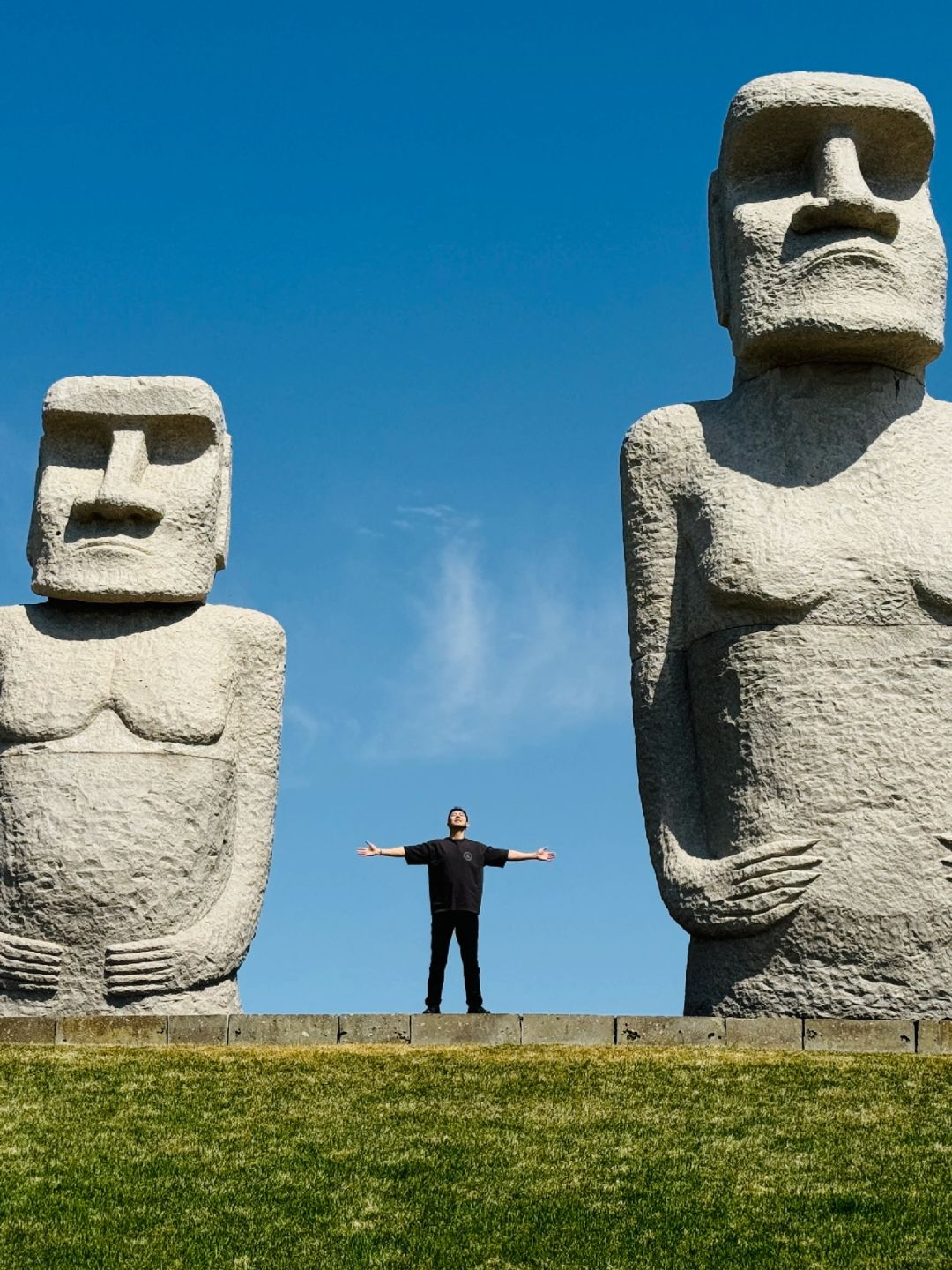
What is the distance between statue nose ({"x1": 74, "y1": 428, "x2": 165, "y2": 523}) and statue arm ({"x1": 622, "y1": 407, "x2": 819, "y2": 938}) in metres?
3.09

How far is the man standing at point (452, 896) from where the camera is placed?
12.4m

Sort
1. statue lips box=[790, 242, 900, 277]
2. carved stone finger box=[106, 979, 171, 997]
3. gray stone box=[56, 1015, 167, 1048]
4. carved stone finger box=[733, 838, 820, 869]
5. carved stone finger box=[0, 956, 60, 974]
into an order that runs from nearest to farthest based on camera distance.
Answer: gray stone box=[56, 1015, 167, 1048]
carved stone finger box=[733, 838, 820, 869]
statue lips box=[790, 242, 900, 277]
carved stone finger box=[106, 979, 171, 997]
carved stone finger box=[0, 956, 60, 974]

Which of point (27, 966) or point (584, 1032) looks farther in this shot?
point (27, 966)

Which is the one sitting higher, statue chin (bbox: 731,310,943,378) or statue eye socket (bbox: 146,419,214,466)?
statue chin (bbox: 731,310,943,378)

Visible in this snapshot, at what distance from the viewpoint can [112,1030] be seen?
11195mm

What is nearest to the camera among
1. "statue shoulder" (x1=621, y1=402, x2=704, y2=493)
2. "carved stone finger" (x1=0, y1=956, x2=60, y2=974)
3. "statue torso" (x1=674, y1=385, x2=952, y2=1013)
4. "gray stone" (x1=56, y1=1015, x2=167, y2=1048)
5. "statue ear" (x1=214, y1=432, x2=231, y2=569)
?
"gray stone" (x1=56, y1=1015, x2=167, y2=1048)

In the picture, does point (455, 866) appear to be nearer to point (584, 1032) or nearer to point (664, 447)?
point (584, 1032)

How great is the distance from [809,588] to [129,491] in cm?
437

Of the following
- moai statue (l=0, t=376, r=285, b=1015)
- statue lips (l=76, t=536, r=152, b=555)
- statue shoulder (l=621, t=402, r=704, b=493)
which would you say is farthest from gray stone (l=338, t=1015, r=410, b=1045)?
statue shoulder (l=621, t=402, r=704, b=493)

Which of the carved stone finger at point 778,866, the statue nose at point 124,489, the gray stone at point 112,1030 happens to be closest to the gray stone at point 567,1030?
the carved stone finger at point 778,866

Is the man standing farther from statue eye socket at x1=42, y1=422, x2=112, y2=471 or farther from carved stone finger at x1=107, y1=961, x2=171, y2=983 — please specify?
statue eye socket at x1=42, y1=422, x2=112, y2=471

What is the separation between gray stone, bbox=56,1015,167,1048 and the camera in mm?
11133

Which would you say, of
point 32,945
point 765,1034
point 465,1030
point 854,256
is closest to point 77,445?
point 32,945

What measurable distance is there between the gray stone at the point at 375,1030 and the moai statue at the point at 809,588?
79.0 inches
